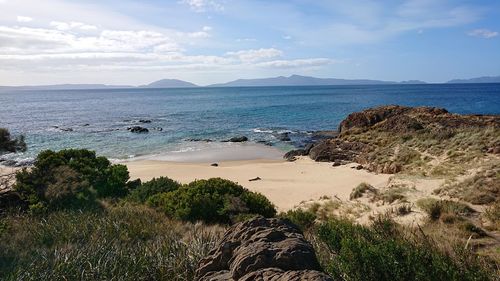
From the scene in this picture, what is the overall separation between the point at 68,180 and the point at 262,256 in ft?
39.1

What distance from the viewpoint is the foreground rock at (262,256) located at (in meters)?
4.73

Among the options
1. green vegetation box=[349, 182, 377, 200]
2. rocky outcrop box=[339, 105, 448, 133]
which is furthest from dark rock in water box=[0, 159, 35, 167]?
rocky outcrop box=[339, 105, 448, 133]

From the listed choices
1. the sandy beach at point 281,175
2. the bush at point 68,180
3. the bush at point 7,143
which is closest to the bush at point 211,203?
the bush at point 68,180

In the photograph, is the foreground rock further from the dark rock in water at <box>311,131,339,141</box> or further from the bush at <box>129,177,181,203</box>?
the dark rock in water at <box>311,131,339,141</box>

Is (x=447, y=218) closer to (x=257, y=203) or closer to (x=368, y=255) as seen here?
(x=257, y=203)

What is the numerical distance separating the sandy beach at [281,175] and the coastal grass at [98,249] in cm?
877

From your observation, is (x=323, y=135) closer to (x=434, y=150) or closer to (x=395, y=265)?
(x=434, y=150)

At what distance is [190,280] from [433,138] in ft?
77.4

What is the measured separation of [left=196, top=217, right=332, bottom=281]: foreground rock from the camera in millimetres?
4730

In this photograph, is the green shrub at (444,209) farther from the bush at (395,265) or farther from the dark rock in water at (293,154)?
the dark rock in water at (293,154)

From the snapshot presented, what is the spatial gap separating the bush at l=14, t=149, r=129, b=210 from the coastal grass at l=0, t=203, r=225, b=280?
11.4 feet

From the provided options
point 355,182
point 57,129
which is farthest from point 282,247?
point 57,129

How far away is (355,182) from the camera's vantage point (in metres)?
21.6

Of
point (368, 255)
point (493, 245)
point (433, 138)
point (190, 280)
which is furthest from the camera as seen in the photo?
point (433, 138)
